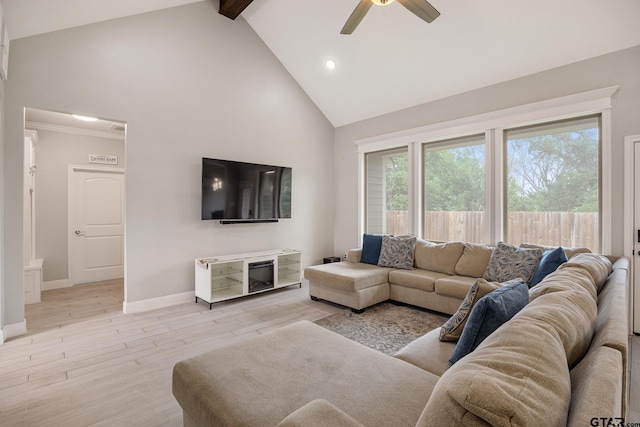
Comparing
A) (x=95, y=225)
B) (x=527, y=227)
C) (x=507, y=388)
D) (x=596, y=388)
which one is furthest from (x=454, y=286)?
(x=95, y=225)

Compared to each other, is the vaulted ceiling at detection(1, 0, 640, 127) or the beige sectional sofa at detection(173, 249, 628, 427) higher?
the vaulted ceiling at detection(1, 0, 640, 127)

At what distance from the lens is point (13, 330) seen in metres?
3.12

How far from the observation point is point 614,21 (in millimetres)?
3074

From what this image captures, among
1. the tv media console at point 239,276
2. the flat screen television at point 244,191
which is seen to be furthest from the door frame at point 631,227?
the flat screen television at point 244,191

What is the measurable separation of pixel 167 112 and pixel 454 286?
165 inches

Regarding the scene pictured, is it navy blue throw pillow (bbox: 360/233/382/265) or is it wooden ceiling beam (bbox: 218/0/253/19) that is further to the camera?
navy blue throw pillow (bbox: 360/233/382/265)

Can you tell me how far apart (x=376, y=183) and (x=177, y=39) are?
3767 mm

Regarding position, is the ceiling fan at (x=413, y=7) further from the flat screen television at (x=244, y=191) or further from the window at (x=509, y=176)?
the flat screen television at (x=244, y=191)

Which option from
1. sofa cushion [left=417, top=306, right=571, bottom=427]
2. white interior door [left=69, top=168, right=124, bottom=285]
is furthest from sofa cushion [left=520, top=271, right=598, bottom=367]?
white interior door [left=69, top=168, right=124, bottom=285]

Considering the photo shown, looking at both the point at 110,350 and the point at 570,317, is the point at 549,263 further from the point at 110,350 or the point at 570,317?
the point at 110,350

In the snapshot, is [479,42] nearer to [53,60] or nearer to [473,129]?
[473,129]

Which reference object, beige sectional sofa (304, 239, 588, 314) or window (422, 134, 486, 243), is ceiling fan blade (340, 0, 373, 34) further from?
beige sectional sofa (304, 239, 588, 314)

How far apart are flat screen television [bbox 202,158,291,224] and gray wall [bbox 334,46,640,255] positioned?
1.46 meters

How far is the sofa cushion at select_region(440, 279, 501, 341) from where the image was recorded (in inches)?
69.2
